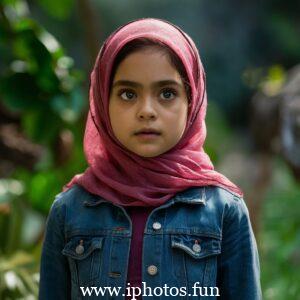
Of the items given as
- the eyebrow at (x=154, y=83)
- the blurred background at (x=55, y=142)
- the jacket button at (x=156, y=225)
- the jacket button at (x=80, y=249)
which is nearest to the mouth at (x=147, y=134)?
the eyebrow at (x=154, y=83)

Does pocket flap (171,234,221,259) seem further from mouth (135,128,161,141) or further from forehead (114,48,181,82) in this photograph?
forehead (114,48,181,82)

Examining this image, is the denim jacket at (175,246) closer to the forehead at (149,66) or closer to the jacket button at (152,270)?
the jacket button at (152,270)

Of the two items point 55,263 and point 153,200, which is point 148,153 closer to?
point 153,200

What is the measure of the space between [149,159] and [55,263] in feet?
1.27

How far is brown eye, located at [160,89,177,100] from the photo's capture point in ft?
5.87

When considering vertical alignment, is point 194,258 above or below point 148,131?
below

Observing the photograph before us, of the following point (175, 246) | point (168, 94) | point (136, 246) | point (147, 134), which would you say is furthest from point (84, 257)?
point (168, 94)

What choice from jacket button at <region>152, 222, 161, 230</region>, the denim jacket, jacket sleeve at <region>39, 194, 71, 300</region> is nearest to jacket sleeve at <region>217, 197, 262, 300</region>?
the denim jacket

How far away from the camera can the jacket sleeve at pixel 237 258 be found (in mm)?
1813

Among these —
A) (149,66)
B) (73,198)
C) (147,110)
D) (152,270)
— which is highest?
(149,66)

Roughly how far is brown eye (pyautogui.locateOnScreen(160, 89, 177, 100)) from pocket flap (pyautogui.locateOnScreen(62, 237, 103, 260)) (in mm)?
398

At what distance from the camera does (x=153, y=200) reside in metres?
1.79

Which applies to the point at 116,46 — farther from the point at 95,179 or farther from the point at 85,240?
A: the point at 85,240

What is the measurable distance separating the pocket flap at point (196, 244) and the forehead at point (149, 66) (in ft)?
1.33
